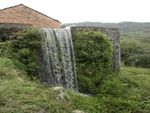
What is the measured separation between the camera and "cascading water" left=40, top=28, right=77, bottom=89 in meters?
11.1

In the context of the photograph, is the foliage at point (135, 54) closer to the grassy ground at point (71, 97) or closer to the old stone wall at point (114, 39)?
the grassy ground at point (71, 97)

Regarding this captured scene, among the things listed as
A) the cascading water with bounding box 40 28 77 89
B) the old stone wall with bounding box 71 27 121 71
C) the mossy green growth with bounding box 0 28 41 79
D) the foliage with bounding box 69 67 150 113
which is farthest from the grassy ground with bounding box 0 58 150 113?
the cascading water with bounding box 40 28 77 89

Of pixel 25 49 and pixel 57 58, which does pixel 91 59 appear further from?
pixel 25 49

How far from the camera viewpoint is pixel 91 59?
500 inches

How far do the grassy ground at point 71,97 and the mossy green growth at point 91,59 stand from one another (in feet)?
1.11

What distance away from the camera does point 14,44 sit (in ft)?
35.7

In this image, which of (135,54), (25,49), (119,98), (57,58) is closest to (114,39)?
(119,98)

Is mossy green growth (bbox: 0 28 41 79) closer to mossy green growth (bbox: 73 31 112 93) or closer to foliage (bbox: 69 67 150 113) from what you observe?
foliage (bbox: 69 67 150 113)

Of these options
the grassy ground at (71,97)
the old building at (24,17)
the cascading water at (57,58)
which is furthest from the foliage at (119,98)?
the old building at (24,17)

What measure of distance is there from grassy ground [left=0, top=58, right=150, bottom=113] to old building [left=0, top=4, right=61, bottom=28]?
Answer: 325 centimetres

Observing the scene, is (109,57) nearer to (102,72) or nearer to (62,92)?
(102,72)

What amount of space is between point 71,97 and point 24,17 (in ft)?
16.6

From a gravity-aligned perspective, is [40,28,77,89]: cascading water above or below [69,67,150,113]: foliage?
above

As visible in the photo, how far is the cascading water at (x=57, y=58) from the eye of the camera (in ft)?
36.3
